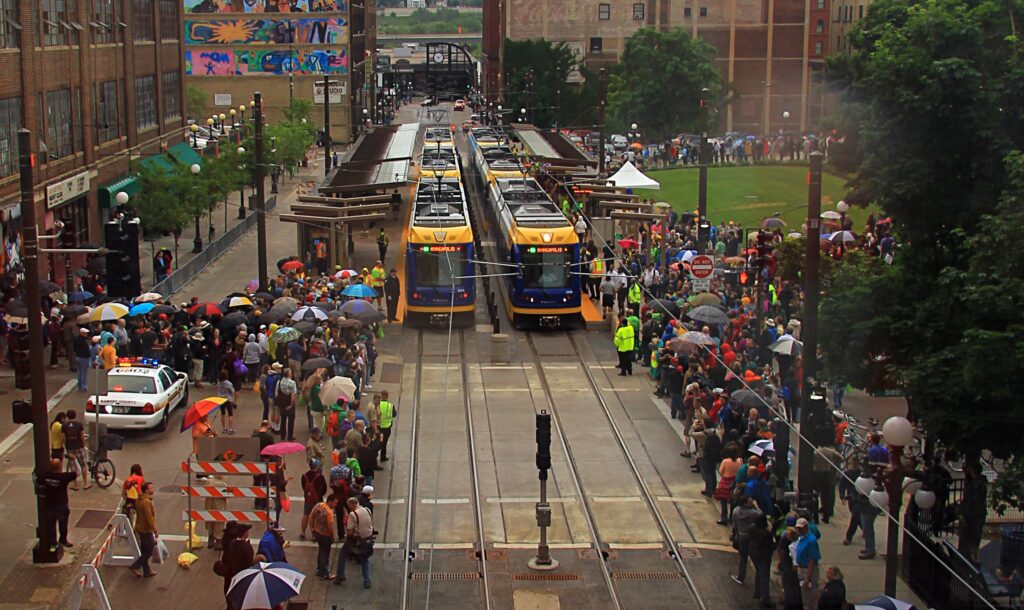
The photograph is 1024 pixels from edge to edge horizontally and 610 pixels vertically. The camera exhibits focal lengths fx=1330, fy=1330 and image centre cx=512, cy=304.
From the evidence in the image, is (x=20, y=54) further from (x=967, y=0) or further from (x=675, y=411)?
(x=967, y=0)

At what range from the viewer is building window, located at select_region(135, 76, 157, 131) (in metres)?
56.4

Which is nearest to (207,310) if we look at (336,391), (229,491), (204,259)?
(336,391)

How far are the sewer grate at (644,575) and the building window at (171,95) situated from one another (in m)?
47.0

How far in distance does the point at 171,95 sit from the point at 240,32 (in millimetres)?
43186

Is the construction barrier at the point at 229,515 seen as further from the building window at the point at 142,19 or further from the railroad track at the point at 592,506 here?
the building window at the point at 142,19

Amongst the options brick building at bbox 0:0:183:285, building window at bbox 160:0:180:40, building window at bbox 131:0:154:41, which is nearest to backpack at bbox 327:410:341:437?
brick building at bbox 0:0:183:285

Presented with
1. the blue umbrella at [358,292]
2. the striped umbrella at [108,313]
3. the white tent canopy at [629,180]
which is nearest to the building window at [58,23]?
the striped umbrella at [108,313]

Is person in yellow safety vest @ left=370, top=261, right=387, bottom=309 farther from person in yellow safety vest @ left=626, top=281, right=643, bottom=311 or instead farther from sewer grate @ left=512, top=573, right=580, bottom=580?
sewer grate @ left=512, top=573, right=580, bottom=580

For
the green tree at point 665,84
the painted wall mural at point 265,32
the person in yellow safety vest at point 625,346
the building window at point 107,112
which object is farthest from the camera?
the painted wall mural at point 265,32

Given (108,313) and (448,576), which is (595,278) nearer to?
(108,313)

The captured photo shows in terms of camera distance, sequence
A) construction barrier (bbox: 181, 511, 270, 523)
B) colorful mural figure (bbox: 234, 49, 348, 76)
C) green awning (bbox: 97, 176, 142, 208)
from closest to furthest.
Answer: construction barrier (bbox: 181, 511, 270, 523)
green awning (bbox: 97, 176, 142, 208)
colorful mural figure (bbox: 234, 49, 348, 76)

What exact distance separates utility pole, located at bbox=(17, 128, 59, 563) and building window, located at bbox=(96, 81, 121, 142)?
2972 centimetres

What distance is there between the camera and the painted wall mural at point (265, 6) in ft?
342

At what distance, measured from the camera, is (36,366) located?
19.7 metres
